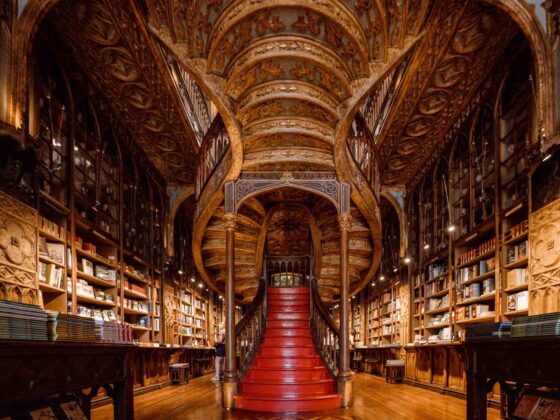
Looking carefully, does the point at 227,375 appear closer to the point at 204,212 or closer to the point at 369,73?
the point at 204,212

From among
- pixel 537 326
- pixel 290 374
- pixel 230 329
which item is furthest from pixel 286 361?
pixel 537 326

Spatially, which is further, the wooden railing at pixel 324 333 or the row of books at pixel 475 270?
the wooden railing at pixel 324 333

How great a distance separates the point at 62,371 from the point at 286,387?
4294 millimetres

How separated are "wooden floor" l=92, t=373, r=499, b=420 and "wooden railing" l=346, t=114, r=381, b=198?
3.09 m

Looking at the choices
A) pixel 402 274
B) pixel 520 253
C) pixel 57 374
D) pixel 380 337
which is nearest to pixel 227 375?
pixel 520 253

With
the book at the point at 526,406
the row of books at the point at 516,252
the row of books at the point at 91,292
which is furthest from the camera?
the row of books at the point at 91,292

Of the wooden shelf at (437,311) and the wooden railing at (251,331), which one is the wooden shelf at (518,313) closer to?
the wooden shelf at (437,311)

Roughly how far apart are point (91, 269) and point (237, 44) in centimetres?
360

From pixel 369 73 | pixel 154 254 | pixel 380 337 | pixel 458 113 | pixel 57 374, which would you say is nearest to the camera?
pixel 57 374

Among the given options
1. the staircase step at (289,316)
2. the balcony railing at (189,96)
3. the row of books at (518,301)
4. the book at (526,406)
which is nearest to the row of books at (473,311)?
the row of books at (518,301)

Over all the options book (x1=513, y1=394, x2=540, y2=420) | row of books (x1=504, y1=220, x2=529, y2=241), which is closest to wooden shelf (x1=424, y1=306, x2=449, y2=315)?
row of books (x1=504, y1=220, x2=529, y2=241)

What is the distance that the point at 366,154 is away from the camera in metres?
8.10

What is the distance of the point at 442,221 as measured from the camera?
29.6 feet

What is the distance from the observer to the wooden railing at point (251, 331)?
22.8 feet
